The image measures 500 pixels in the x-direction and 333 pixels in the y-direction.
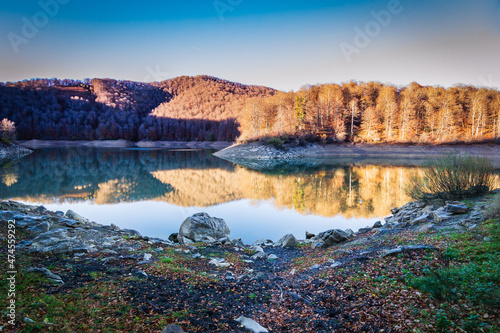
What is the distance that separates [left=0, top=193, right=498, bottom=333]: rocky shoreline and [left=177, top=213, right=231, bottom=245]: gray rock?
0.34 m

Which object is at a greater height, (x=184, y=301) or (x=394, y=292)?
(x=394, y=292)

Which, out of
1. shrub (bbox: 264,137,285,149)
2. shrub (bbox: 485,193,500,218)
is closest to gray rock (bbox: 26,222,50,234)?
shrub (bbox: 485,193,500,218)

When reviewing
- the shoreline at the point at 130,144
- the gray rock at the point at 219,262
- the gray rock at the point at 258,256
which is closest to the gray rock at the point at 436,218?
the gray rock at the point at 258,256

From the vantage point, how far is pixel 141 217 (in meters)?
13.9

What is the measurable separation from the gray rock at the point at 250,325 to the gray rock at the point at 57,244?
4936mm

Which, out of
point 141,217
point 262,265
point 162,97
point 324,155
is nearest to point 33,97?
point 162,97

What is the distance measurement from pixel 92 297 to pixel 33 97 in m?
183

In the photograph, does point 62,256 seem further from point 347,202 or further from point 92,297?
point 347,202

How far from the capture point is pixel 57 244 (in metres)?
6.63

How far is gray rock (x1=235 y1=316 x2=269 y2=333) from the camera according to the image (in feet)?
12.7

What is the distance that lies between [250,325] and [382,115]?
67325 millimetres

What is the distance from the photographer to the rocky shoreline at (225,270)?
418 cm

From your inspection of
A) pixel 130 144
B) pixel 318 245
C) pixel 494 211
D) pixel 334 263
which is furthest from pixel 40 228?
pixel 130 144

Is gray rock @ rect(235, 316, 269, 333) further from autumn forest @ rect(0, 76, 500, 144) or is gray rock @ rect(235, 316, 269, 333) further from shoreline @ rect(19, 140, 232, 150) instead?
shoreline @ rect(19, 140, 232, 150)
